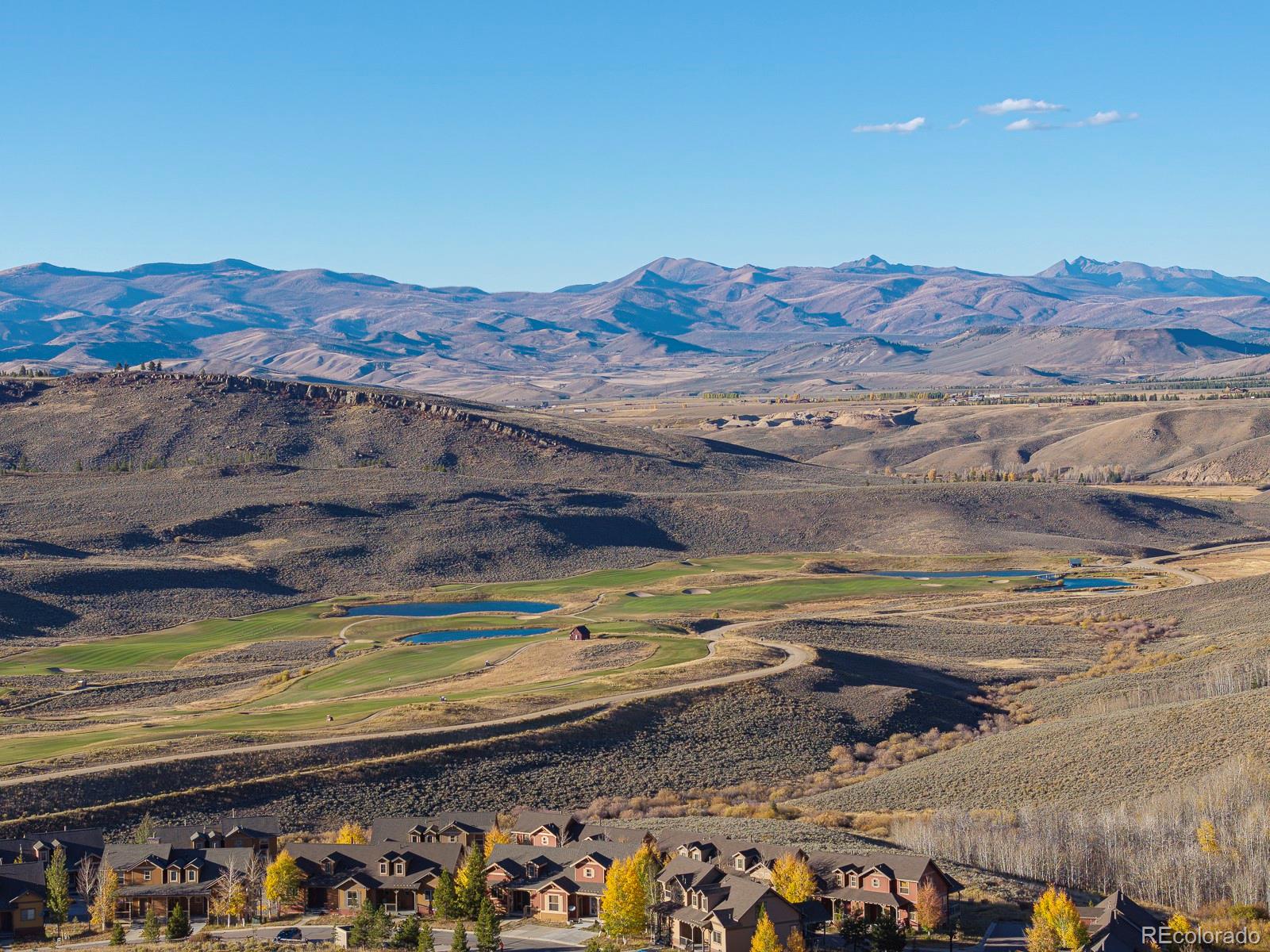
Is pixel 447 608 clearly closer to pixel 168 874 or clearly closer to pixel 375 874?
pixel 168 874

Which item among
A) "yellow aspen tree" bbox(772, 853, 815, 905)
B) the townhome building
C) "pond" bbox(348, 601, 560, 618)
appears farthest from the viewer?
"pond" bbox(348, 601, 560, 618)

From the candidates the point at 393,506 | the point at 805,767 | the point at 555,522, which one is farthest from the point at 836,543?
the point at 805,767

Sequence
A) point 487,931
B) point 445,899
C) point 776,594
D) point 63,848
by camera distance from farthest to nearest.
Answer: point 776,594 < point 63,848 < point 445,899 < point 487,931

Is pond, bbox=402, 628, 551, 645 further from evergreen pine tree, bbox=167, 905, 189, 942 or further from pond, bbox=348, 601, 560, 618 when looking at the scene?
evergreen pine tree, bbox=167, 905, 189, 942

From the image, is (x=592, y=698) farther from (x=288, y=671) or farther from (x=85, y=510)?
(x=85, y=510)

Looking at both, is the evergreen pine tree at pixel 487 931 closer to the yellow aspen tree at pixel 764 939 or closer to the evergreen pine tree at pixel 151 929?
the yellow aspen tree at pixel 764 939

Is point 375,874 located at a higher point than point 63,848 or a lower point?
higher

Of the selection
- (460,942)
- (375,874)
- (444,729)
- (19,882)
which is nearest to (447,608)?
(444,729)

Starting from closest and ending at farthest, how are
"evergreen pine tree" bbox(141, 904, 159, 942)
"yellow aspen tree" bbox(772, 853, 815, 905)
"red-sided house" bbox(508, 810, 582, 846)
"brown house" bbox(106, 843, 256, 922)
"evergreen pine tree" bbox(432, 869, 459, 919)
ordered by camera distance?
"evergreen pine tree" bbox(141, 904, 159, 942) → "yellow aspen tree" bbox(772, 853, 815, 905) → "evergreen pine tree" bbox(432, 869, 459, 919) → "brown house" bbox(106, 843, 256, 922) → "red-sided house" bbox(508, 810, 582, 846)

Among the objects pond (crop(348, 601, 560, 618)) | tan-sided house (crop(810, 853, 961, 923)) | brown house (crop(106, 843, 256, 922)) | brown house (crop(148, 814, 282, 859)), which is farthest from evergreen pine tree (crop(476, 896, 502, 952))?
pond (crop(348, 601, 560, 618))
